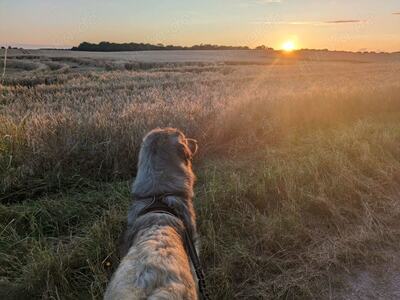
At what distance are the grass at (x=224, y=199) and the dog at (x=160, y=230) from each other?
88 centimetres

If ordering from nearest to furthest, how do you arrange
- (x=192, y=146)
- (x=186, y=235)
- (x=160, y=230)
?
(x=160, y=230) < (x=186, y=235) < (x=192, y=146)

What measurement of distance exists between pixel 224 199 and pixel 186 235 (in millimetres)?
2233

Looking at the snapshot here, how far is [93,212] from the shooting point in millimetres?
5754

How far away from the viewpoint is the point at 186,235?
3473mm

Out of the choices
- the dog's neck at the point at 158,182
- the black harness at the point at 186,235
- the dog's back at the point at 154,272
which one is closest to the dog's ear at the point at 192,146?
the dog's neck at the point at 158,182

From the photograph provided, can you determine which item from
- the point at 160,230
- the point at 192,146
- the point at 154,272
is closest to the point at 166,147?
the point at 192,146

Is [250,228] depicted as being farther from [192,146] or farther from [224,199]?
[192,146]

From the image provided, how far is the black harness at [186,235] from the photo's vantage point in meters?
3.39

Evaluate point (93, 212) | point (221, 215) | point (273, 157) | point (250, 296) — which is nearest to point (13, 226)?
point (93, 212)

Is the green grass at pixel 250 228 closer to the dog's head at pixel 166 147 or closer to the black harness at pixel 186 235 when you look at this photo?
the black harness at pixel 186 235

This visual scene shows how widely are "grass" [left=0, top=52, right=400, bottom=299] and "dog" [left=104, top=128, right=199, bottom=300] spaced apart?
88cm

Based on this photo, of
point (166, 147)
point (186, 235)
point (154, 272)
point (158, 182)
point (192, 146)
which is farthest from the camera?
point (192, 146)

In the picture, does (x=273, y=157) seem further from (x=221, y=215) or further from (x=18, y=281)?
(x=18, y=281)

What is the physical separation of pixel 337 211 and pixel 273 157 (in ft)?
6.90
